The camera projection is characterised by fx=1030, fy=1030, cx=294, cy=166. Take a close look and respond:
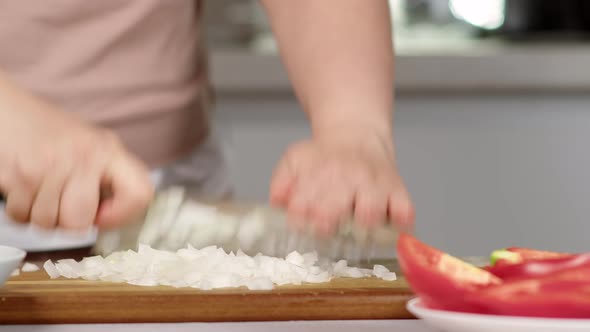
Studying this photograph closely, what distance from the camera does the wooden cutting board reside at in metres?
0.73

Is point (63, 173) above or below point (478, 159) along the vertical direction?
above

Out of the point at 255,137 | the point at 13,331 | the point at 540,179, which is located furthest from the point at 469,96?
the point at 13,331

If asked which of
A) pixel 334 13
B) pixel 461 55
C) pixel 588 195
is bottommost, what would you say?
pixel 588 195

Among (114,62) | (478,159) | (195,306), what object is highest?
(114,62)

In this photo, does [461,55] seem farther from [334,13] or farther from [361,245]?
[361,245]

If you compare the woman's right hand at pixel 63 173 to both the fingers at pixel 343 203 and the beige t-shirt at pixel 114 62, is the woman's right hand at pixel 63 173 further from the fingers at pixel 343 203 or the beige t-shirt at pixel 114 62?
the beige t-shirt at pixel 114 62

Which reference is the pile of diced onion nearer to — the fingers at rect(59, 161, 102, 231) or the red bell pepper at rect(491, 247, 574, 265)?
the fingers at rect(59, 161, 102, 231)

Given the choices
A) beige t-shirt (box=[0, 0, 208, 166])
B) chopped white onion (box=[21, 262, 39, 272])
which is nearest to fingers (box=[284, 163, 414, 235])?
chopped white onion (box=[21, 262, 39, 272])

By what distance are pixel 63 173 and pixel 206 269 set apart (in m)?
0.13

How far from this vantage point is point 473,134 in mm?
1767

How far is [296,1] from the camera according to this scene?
1.07 meters

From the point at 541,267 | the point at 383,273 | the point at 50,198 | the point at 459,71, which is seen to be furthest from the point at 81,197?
the point at 459,71

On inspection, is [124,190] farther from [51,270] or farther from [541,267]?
[541,267]

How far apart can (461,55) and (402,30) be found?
0.44m
